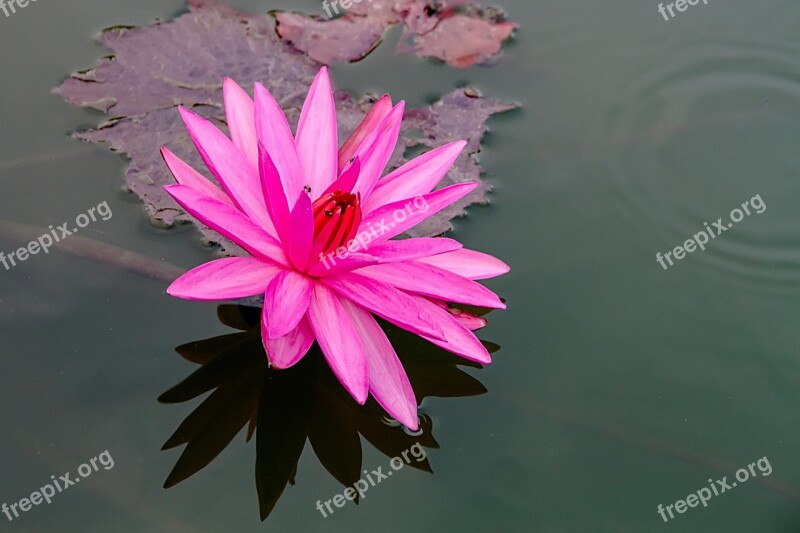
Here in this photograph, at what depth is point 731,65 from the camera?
147 inches

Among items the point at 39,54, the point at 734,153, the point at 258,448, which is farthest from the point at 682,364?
the point at 39,54

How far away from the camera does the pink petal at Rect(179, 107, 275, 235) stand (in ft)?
7.32

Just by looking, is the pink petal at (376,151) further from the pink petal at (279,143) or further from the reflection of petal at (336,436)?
the reflection of petal at (336,436)

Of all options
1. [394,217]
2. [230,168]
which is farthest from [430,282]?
[230,168]

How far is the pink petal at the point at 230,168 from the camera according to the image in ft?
7.32

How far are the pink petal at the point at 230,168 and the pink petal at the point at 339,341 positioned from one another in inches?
10.5

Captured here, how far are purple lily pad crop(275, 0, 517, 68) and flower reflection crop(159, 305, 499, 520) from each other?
144cm

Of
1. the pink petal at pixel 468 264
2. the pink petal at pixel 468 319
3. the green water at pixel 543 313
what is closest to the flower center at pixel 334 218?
the pink petal at pixel 468 264

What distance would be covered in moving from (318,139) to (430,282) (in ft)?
1.96

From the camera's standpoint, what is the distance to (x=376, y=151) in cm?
242

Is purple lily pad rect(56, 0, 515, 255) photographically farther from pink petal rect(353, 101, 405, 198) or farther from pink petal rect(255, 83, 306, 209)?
pink petal rect(255, 83, 306, 209)

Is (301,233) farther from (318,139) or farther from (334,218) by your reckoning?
(318,139)

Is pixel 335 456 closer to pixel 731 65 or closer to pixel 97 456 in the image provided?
→ pixel 97 456

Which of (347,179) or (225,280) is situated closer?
(225,280)
